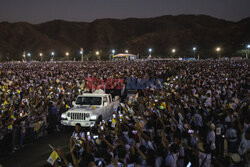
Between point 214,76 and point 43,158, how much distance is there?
48.3 ft

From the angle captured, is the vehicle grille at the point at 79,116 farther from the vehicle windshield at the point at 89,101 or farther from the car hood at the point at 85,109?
the vehicle windshield at the point at 89,101

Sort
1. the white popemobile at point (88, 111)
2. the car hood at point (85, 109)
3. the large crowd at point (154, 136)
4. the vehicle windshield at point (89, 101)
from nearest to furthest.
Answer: the large crowd at point (154, 136) < the white popemobile at point (88, 111) < the car hood at point (85, 109) < the vehicle windshield at point (89, 101)

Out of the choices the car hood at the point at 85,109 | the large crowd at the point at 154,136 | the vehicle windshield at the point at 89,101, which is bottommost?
the large crowd at the point at 154,136

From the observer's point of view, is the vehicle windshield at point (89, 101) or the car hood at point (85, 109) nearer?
the car hood at point (85, 109)

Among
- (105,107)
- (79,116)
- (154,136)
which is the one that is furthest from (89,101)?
(154,136)

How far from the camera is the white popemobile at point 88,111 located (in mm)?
8915

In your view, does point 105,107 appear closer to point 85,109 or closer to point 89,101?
point 89,101

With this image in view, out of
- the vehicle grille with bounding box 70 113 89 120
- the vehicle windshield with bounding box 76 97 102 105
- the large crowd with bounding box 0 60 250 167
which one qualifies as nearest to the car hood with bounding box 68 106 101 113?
the vehicle grille with bounding box 70 113 89 120

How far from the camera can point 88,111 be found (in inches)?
354

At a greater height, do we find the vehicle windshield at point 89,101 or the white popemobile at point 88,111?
the vehicle windshield at point 89,101

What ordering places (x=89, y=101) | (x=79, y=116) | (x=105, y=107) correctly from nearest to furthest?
(x=79, y=116), (x=105, y=107), (x=89, y=101)

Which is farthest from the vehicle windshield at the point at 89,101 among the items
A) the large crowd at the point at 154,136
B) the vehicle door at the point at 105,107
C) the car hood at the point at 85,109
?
the large crowd at the point at 154,136

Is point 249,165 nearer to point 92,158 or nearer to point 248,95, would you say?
point 92,158

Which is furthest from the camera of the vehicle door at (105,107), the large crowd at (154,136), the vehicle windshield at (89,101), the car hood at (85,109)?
the vehicle windshield at (89,101)
